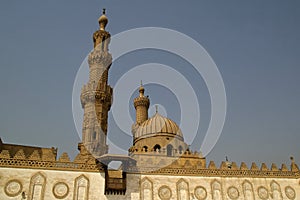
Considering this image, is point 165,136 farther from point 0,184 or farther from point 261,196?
point 0,184

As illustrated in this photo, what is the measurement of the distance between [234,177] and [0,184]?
1670cm

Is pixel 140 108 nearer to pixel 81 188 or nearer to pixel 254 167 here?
pixel 254 167

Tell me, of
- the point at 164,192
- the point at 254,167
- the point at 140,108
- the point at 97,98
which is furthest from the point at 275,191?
the point at 140,108

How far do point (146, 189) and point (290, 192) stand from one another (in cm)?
1180

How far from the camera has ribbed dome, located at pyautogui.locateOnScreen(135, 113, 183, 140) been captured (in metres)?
36.0

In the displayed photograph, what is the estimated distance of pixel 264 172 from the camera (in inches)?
879

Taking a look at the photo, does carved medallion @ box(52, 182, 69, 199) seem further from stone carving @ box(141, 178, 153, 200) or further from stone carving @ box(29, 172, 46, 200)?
stone carving @ box(141, 178, 153, 200)

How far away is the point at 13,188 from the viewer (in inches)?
682

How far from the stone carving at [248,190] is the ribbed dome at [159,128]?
608 inches

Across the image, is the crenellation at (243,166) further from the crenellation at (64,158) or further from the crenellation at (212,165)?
the crenellation at (64,158)

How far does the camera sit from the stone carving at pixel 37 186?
17531 mm

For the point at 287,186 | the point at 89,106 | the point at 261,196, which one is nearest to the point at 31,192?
the point at 89,106

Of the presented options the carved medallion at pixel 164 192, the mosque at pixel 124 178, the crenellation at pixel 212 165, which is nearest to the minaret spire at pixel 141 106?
the mosque at pixel 124 178

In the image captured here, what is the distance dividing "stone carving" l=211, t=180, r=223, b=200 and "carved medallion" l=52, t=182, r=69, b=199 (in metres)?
10.6
